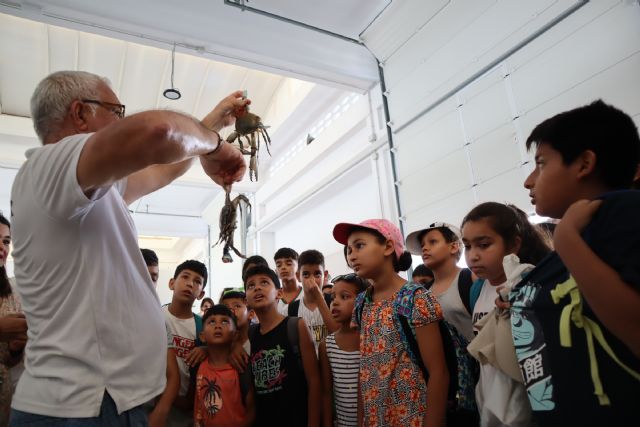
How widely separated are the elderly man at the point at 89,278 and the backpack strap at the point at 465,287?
155 cm

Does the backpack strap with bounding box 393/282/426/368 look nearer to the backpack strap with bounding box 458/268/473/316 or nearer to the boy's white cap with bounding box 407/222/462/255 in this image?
the backpack strap with bounding box 458/268/473/316

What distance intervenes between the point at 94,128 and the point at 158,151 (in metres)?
0.45

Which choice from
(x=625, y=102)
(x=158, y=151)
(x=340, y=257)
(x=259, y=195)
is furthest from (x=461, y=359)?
(x=259, y=195)

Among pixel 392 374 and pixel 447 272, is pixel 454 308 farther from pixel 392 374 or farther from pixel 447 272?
pixel 392 374

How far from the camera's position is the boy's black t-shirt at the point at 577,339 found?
0.85 metres

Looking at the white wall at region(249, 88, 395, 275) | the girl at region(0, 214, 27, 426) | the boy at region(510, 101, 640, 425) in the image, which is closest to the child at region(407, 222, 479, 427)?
the boy at region(510, 101, 640, 425)

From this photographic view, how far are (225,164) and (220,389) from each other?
4.65 ft

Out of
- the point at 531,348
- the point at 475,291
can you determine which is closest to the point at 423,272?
the point at 475,291

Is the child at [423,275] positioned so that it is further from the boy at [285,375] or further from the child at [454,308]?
the boy at [285,375]

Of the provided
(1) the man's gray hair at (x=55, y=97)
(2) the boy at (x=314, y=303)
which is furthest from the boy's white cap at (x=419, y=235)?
(1) the man's gray hair at (x=55, y=97)

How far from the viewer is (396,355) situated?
1.73 meters

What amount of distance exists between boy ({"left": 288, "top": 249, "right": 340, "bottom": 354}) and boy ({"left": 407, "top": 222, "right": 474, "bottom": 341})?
662 millimetres

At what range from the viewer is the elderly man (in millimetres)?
912

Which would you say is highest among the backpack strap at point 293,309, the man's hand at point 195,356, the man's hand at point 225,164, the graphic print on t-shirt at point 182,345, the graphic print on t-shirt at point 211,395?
the man's hand at point 225,164
